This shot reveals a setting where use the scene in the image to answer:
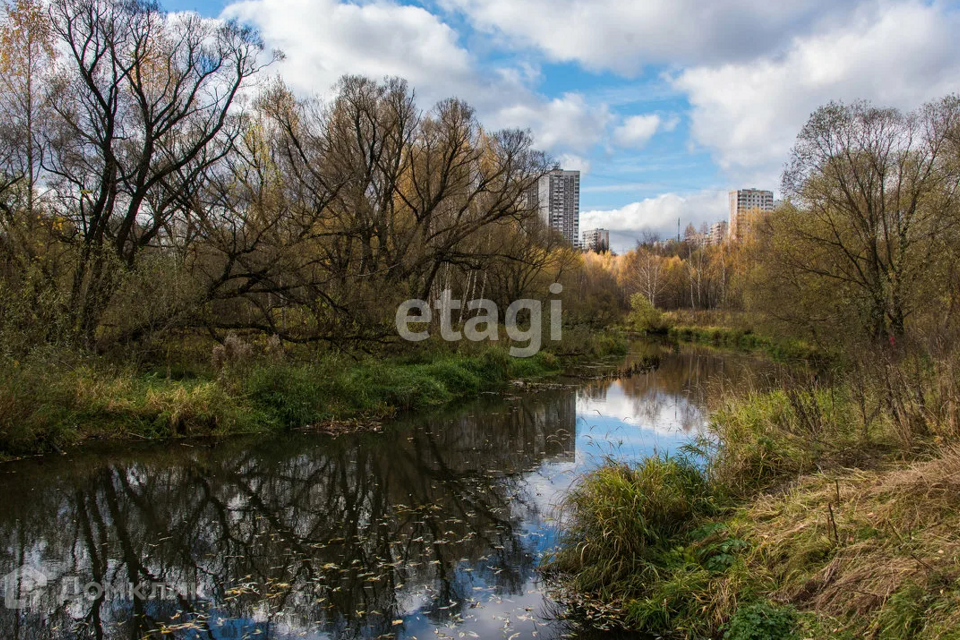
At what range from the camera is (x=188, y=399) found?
38.8ft

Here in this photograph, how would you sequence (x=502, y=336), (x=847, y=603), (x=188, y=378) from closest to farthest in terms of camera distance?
(x=847, y=603) < (x=188, y=378) < (x=502, y=336)

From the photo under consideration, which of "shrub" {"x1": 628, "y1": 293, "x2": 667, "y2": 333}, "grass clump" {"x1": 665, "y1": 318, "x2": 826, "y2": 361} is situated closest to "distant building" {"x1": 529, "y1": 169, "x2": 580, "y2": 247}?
"shrub" {"x1": 628, "y1": 293, "x2": 667, "y2": 333}

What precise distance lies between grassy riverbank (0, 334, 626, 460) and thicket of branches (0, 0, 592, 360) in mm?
903

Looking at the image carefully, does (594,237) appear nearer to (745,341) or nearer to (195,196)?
(745,341)

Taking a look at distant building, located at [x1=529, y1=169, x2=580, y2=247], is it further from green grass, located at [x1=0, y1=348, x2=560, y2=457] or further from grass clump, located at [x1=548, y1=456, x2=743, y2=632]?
grass clump, located at [x1=548, y1=456, x2=743, y2=632]

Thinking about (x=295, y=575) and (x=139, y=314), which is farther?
(x=139, y=314)

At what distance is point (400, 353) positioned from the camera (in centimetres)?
1941

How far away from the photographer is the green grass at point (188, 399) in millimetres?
9773

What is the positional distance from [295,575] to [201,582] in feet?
2.82

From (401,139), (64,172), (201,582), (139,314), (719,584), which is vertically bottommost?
(201,582)

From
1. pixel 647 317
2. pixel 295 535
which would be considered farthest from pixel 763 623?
pixel 647 317

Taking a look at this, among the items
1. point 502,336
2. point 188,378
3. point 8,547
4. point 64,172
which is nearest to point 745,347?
point 502,336

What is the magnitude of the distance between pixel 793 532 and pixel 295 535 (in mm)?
5225

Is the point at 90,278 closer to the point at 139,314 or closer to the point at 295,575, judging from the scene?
the point at 139,314
